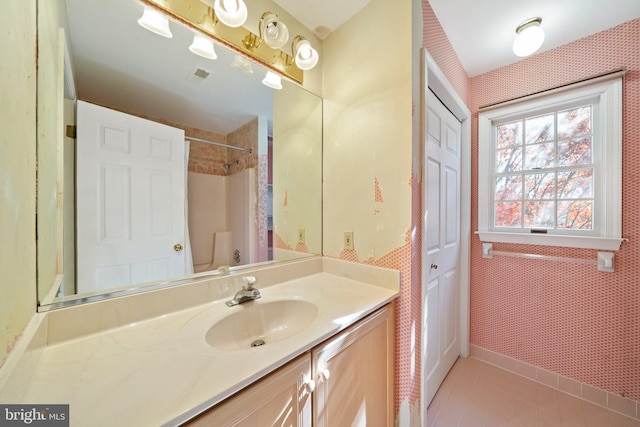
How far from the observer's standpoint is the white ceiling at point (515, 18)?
1.18 meters

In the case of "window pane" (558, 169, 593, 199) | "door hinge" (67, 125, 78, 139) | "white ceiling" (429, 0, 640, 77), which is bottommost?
"window pane" (558, 169, 593, 199)

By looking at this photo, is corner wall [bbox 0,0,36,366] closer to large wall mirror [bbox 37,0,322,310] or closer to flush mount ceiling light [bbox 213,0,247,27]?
large wall mirror [bbox 37,0,322,310]

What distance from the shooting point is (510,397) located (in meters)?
1.44

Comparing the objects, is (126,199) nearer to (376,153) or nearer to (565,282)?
(376,153)

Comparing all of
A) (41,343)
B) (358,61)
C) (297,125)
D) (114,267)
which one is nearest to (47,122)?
(114,267)

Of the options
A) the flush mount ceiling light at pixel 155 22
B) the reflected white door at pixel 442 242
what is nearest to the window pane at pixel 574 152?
the reflected white door at pixel 442 242

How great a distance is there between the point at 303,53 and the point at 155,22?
0.69m

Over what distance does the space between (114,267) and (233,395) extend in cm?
62

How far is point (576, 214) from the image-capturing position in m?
1.49

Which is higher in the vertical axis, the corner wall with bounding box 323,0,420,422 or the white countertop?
the corner wall with bounding box 323,0,420,422

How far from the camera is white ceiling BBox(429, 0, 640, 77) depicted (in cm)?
118

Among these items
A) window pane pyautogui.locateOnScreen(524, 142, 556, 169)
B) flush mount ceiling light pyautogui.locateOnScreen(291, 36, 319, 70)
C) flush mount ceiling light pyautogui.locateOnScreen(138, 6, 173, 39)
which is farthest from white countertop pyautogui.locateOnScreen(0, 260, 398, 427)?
window pane pyautogui.locateOnScreen(524, 142, 556, 169)

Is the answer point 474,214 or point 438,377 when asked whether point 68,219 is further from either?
point 474,214

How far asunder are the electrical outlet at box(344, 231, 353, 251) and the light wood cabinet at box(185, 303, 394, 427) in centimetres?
38
